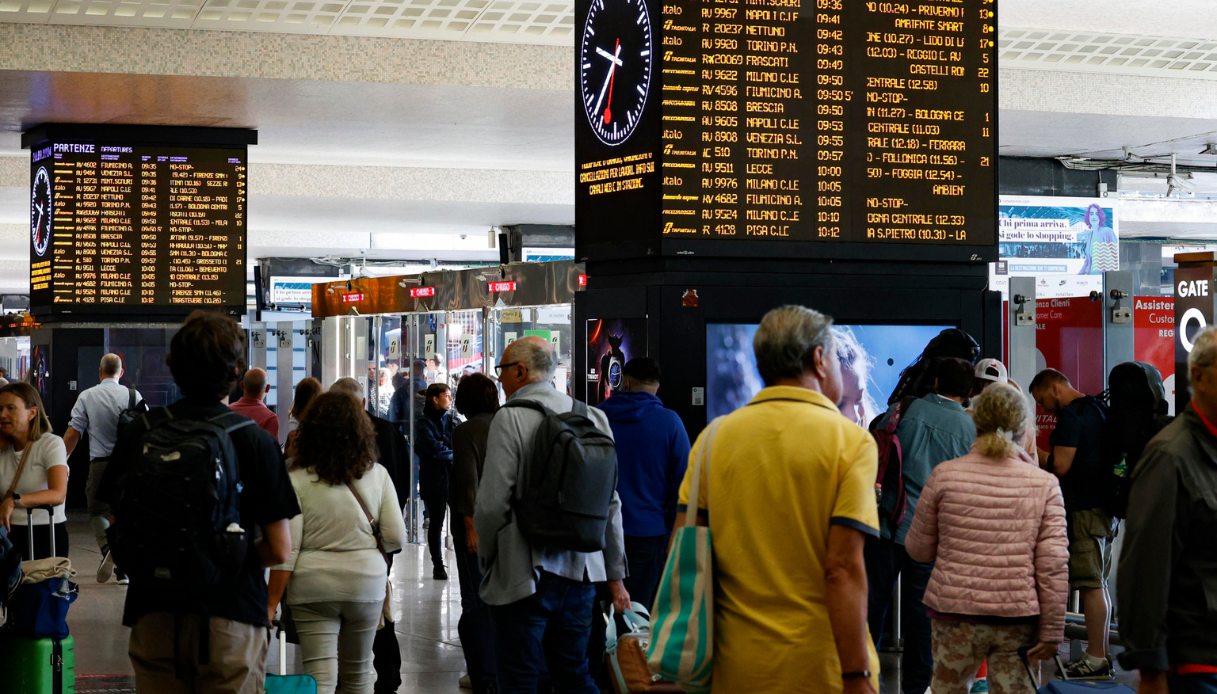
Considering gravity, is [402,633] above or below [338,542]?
below

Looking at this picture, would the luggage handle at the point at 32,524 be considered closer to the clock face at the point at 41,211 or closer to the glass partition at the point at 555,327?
the glass partition at the point at 555,327

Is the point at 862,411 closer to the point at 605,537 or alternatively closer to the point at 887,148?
the point at 887,148

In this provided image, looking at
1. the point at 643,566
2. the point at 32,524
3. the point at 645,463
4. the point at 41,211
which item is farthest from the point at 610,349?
the point at 41,211

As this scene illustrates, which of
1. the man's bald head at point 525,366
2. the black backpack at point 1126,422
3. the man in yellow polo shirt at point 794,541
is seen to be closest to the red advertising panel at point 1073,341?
the black backpack at point 1126,422

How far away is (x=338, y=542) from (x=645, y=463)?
173 centimetres

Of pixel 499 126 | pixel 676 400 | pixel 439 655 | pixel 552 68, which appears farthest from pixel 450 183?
pixel 676 400

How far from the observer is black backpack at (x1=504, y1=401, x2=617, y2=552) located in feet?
16.3

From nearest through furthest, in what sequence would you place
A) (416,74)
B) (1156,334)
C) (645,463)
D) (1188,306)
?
(645,463) → (1188,306) → (1156,334) → (416,74)

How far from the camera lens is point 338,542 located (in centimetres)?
529

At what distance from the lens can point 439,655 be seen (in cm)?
830

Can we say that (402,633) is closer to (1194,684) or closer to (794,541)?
(794,541)

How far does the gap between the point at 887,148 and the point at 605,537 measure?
108 inches

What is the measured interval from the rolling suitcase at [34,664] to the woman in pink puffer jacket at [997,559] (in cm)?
329

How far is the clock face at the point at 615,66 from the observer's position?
6711 millimetres
